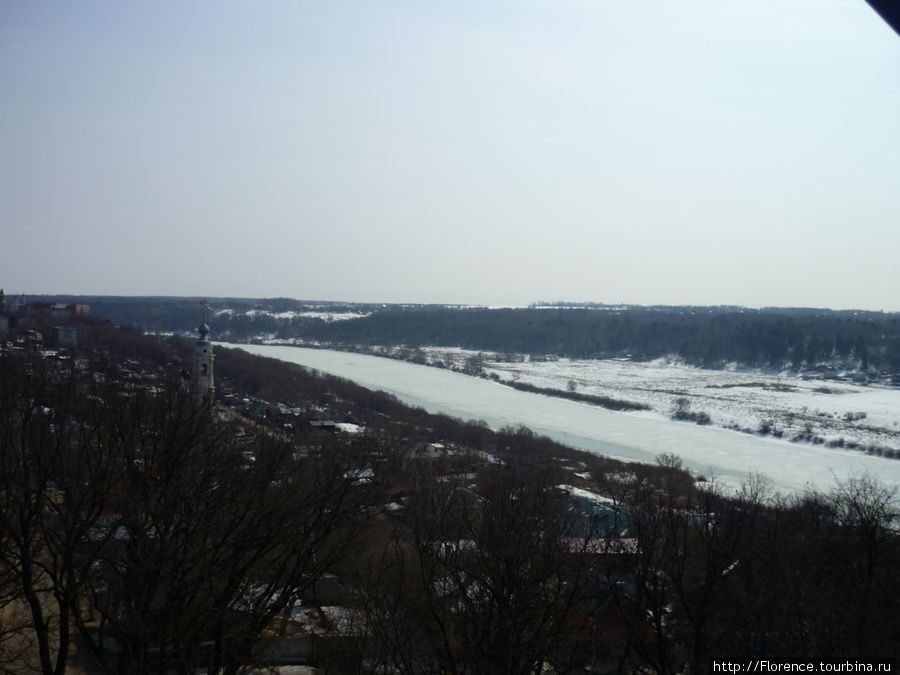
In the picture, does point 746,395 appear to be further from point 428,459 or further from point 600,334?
point 600,334

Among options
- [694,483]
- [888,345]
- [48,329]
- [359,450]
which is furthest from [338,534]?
[888,345]

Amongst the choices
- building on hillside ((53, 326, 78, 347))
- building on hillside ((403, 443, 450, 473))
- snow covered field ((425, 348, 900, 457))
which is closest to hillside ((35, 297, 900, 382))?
snow covered field ((425, 348, 900, 457))

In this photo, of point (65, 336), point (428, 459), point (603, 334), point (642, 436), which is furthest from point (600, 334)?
point (428, 459)

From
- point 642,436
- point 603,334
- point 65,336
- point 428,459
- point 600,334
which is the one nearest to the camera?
point 428,459

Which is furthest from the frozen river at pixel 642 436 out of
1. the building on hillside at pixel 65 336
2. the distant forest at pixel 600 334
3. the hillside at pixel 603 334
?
the distant forest at pixel 600 334

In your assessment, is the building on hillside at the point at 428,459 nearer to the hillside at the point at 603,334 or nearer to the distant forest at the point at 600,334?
the hillside at the point at 603,334

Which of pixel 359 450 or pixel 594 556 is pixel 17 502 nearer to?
pixel 594 556
